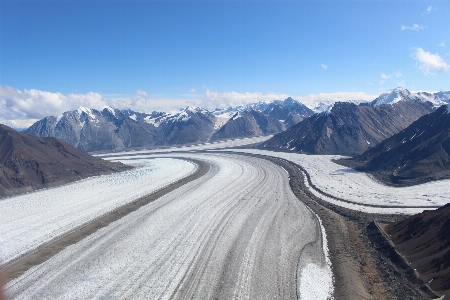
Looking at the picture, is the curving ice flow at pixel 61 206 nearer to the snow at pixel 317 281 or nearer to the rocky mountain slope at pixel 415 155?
the snow at pixel 317 281

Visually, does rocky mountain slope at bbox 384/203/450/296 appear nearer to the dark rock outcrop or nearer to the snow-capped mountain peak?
the dark rock outcrop

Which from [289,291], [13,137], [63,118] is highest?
[63,118]

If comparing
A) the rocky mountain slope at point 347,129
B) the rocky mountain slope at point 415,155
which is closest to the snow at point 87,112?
the rocky mountain slope at point 347,129

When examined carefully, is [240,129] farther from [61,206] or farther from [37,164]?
[61,206]

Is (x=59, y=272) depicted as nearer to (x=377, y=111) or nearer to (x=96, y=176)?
(x=96, y=176)

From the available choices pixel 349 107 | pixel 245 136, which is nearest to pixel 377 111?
pixel 349 107

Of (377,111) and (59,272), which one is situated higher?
(377,111)

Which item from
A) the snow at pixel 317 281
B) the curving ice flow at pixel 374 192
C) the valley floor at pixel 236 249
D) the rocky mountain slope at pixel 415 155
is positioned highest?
the rocky mountain slope at pixel 415 155
